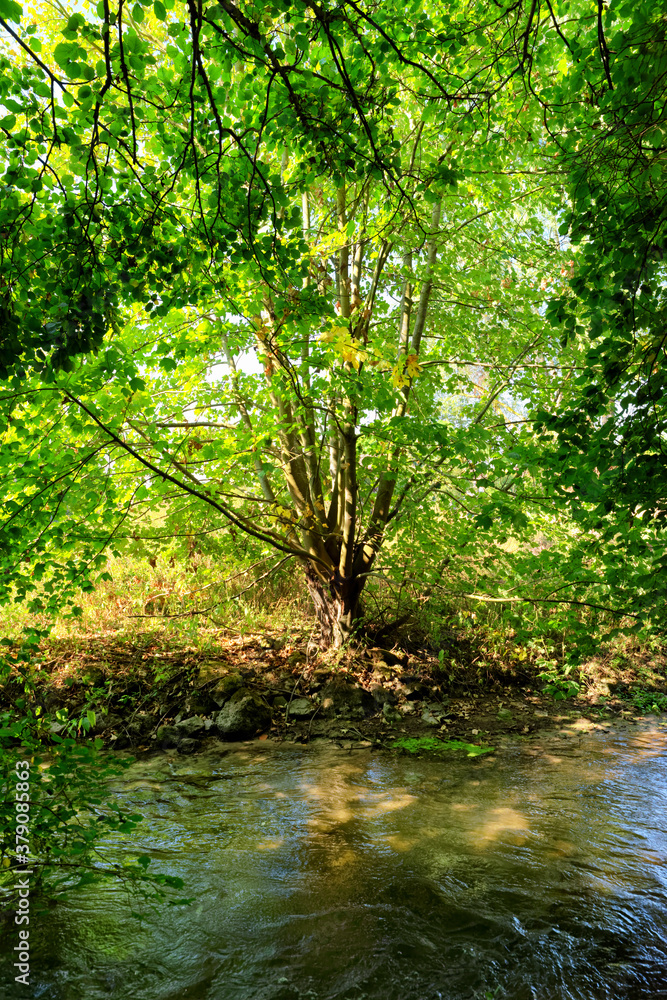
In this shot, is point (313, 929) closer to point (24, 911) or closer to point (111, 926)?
point (111, 926)

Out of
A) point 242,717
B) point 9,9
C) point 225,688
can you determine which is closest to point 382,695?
point 242,717

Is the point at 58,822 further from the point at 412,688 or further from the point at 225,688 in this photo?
the point at 412,688

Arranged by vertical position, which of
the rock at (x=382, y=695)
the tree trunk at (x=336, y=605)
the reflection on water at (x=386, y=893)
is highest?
the tree trunk at (x=336, y=605)

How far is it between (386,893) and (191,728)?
3.40 metres

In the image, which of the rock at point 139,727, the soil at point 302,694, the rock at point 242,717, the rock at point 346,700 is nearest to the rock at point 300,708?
the soil at point 302,694

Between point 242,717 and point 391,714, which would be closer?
point 242,717

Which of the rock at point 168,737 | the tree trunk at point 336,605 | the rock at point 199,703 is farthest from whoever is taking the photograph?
the tree trunk at point 336,605

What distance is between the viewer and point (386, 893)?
3.43 metres

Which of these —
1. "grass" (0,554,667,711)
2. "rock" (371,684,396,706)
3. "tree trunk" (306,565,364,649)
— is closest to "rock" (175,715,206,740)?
"grass" (0,554,667,711)

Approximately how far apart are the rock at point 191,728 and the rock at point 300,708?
3.15 feet

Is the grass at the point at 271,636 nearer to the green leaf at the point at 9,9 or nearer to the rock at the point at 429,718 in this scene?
the rock at the point at 429,718

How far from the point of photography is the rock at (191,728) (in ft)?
20.6

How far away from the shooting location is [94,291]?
257 cm

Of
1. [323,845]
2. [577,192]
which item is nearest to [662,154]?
[577,192]
